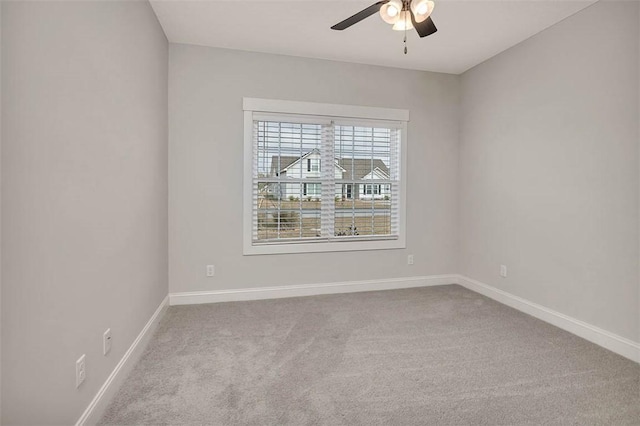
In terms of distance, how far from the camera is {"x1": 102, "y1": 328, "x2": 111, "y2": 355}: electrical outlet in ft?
5.69

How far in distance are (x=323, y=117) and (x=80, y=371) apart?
304 cm

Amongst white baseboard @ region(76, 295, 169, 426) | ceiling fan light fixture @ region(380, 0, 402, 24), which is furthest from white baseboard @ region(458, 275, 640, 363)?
white baseboard @ region(76, 295, 169, 426)

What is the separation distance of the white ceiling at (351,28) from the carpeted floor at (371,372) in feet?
8.57

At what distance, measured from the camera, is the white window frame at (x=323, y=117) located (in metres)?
3.46

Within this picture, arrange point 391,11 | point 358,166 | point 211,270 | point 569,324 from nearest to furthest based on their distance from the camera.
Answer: point 391,11, point 569,324, point 211,270, point 358,166

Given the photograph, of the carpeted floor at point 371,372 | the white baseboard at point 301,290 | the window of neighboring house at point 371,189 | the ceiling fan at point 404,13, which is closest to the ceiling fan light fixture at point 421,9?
the ceiling fan at point 404,13

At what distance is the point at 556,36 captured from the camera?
112 inches

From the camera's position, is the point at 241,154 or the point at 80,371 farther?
the point at 241,154

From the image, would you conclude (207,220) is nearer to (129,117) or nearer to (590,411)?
(129,117)

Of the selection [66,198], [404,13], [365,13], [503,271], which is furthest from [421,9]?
[503,271]

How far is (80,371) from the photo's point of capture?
1.49 m

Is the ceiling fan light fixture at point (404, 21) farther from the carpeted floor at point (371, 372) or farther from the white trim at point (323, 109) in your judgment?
the carpeted floor at point (371, 372)

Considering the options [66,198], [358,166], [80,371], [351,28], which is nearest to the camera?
[66,198]

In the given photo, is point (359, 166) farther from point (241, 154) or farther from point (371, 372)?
point (371, 372)
